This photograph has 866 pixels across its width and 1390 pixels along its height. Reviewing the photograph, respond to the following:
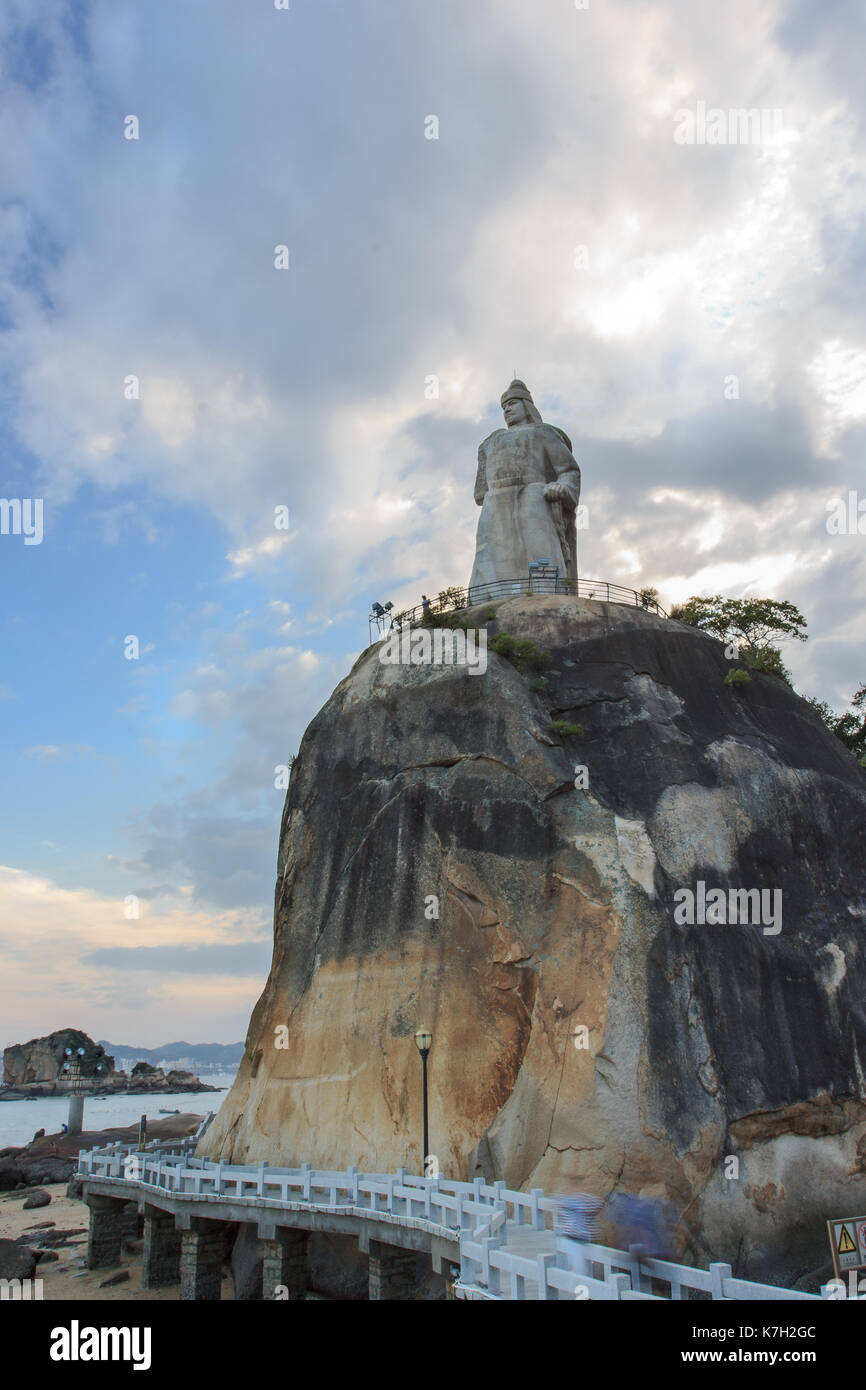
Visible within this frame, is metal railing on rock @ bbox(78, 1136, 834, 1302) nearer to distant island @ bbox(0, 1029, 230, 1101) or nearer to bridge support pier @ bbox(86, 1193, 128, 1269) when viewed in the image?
bridge support pier @ bbox(86, 1193, 128, 1269)

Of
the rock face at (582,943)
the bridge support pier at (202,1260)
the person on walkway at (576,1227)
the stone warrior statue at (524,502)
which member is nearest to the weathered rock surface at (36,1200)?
the rock face at (582,943)

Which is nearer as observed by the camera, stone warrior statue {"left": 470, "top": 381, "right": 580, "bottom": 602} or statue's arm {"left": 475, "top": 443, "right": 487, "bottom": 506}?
stone warrior statue {"left": 470, "top": 381, "right": 580, "bottom": 602}

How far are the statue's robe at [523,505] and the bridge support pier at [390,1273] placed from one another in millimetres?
21409

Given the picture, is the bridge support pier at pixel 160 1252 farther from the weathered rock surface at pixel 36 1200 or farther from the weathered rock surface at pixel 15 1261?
the weathered rock surface at pixel 36 1200

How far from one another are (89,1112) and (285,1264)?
150001mm

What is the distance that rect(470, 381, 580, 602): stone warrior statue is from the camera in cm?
3428

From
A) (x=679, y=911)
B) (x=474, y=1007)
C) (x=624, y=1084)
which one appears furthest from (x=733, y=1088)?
(x=474, y=1007)

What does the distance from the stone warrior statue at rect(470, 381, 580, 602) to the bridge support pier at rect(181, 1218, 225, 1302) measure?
20263 mm

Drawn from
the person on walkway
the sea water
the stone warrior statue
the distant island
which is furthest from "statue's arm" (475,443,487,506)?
the distant island

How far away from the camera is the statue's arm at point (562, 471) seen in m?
34.7

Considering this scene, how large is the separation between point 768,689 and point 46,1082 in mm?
171984

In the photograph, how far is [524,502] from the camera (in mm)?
34750

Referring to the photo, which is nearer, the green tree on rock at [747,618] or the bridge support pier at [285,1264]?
the bridge support pier at [285,1264]

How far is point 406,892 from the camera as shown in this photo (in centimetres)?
2462
